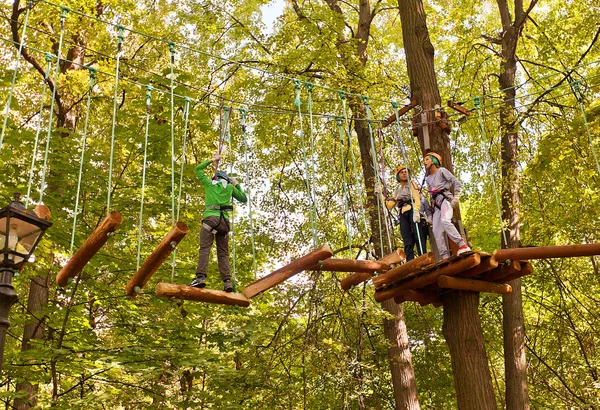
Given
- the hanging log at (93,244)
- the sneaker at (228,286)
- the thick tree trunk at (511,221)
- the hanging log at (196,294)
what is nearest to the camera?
the hanging log at (93,244)

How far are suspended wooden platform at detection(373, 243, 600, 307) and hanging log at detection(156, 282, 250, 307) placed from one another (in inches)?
66.3

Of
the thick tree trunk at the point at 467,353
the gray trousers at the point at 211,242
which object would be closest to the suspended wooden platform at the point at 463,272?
the thick tree trunk at the point at 467,353

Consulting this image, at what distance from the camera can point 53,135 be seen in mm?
9023

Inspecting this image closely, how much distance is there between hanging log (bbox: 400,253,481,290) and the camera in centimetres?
558

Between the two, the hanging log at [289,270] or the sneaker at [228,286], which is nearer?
the hanging log at [289,270]

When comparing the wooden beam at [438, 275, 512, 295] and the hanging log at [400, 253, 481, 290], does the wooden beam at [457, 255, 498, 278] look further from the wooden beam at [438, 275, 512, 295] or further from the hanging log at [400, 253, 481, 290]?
the hanging log at [400, 253, 481, 290]

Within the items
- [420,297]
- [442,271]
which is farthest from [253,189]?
[442,271]

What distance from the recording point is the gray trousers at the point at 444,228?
20.3ft

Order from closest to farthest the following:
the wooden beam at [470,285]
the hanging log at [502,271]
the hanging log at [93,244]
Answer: the hanging log at [93,244] < the wooden beam at [470,285] < the hanging log at [502,271]

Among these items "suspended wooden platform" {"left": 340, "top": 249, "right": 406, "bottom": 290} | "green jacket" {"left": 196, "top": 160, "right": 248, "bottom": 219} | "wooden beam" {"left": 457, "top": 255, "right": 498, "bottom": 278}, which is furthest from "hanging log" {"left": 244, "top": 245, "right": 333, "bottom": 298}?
"wooden beam" {"left": 457, "top": 255, "right": 498, "bottom": 278}

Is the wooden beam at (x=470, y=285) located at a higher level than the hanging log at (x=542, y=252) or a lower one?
lower

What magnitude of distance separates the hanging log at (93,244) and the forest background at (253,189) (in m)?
2.24

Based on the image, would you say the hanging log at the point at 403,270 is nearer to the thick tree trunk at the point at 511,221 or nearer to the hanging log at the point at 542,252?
the hanging log at the point at 542,252

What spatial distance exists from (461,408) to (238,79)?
8.68m
